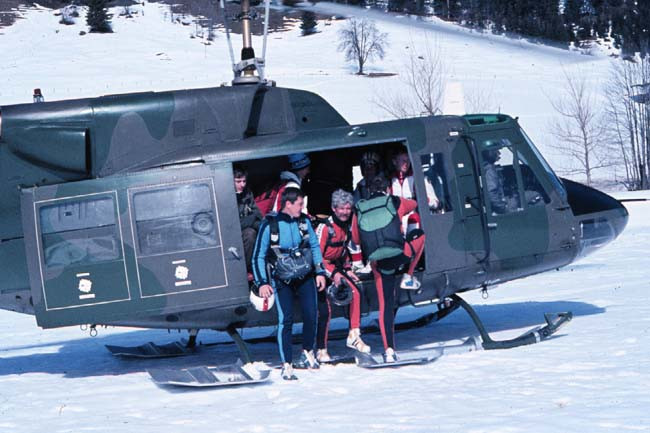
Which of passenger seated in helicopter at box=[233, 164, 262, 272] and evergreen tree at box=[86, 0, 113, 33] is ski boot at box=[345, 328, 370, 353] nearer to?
passenger seated in helicopter at box=[233, 164, 262, 272]

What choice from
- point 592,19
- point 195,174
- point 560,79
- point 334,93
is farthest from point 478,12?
point 560,79

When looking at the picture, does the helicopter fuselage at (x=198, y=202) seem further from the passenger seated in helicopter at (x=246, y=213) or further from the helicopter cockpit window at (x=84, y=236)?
the passenger seated in helicopter at (x=246, y=213)

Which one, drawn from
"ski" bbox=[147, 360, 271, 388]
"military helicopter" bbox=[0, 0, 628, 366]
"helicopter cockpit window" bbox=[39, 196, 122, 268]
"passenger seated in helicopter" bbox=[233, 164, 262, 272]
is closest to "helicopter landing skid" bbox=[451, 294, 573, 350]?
"military helicopter" bbox=[0, 0, 628, 366]

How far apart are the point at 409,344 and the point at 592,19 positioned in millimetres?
39806

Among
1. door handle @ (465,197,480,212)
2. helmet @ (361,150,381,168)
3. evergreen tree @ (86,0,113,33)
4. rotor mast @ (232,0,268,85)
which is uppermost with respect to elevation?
evergreen tree @ (86,0,113,33)

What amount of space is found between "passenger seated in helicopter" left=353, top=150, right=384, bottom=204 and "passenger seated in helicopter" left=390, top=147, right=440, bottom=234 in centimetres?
19

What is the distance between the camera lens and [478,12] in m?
25.9

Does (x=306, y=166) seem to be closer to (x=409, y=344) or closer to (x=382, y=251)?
(x=382, y=251)

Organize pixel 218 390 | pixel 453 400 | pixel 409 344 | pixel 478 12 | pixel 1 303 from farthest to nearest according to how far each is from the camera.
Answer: pixel 478 12 → pixel 409 344 → pixel 1 303 → pixel 218 390 → pixel 453 400

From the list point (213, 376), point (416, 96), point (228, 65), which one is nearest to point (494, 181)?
point (213, 376)

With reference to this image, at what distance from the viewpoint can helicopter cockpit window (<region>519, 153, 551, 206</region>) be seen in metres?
9.92

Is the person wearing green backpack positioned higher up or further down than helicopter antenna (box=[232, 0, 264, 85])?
further down

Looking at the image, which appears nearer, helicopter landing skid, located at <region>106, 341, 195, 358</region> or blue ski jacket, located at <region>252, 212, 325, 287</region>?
blue ski jacket, located at <region>252, 212, 325, 287</region>

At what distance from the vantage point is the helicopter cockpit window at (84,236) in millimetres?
8836
